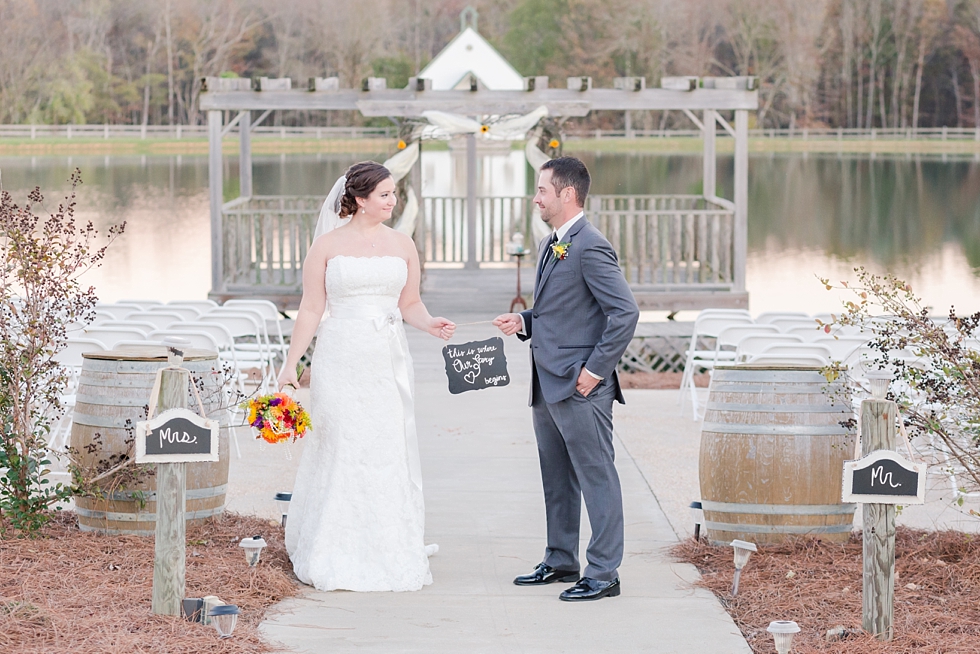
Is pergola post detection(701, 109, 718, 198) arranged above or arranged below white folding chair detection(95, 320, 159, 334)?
above

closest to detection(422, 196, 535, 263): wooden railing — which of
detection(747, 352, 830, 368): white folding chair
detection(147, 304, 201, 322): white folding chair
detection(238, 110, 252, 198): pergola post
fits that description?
detection(238, 110, 252, 198): pergola post

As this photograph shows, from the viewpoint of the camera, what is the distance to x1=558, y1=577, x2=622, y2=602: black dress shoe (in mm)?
5102

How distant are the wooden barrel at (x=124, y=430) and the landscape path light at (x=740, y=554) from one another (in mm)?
2180

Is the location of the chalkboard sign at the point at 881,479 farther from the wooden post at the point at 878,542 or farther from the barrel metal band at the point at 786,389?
the barrel metal band at the point at 786,389

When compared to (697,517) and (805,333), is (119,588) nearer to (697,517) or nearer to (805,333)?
(697,517)

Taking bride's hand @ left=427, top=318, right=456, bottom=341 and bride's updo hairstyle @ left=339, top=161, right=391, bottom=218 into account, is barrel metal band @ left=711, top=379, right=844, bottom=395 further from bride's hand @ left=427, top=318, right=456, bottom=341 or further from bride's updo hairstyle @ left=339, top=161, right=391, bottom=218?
bride's updo hairstyle @ left=339, top=161, right=391, bottom=218

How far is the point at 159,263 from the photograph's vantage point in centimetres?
2502

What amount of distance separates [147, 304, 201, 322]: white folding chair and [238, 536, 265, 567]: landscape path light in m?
4.44

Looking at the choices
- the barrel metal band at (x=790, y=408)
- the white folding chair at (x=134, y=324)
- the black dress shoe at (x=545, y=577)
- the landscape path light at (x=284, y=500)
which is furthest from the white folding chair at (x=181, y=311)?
the barrel metal band at (x=790, y=408)

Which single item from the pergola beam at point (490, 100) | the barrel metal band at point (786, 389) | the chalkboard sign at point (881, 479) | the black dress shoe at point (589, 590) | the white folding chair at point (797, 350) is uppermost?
the pergola beam at point (490, 100)

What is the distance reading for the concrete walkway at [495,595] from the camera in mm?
4641

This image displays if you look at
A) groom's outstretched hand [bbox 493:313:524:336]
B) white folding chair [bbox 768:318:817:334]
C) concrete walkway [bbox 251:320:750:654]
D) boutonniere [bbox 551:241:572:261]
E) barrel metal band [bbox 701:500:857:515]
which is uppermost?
boutonniere [bbox 551:241:572:261]

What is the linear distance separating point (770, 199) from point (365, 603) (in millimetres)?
38437

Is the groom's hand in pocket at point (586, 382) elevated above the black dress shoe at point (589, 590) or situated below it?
above
